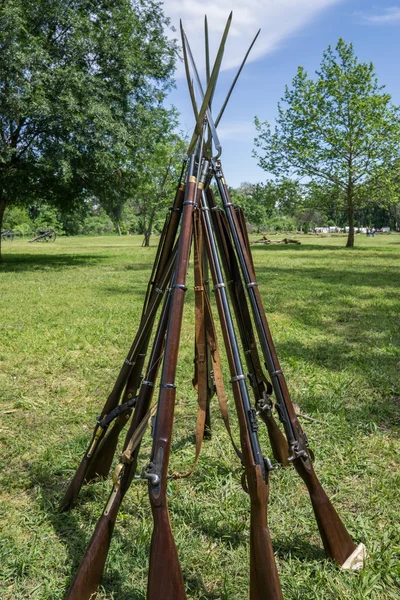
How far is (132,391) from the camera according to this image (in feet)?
9.13

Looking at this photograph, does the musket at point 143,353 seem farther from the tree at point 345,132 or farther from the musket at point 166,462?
the tree at point 345,132

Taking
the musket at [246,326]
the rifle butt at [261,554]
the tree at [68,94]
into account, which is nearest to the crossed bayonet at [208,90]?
the musket at [246,326]

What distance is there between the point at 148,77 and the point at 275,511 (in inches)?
771

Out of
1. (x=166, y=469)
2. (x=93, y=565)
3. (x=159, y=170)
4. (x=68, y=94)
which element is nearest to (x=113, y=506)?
(x=93, y=565)

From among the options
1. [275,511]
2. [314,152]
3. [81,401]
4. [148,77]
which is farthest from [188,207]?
[314,152]

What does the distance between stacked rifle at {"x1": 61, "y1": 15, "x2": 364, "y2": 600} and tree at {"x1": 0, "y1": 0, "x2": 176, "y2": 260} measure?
14297 mm

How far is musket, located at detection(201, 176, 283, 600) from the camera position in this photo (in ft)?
6.16

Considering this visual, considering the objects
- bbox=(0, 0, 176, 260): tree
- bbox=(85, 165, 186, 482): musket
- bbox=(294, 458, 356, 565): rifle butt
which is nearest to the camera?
bbox=(294, 458, 356, 565): rifle butt

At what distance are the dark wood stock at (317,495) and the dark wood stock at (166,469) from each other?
43 centimetres

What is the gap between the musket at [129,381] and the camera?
2.51 meters

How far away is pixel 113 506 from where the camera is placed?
215cm

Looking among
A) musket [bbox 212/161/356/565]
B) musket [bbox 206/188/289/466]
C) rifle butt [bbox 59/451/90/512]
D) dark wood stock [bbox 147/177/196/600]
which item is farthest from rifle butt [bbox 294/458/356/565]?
rifle butt [bbox 59/451/90/512]

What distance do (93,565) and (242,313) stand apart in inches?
55.3

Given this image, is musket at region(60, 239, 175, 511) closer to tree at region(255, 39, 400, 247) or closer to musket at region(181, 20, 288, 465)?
musket at region(181, 20, 288, 465)
